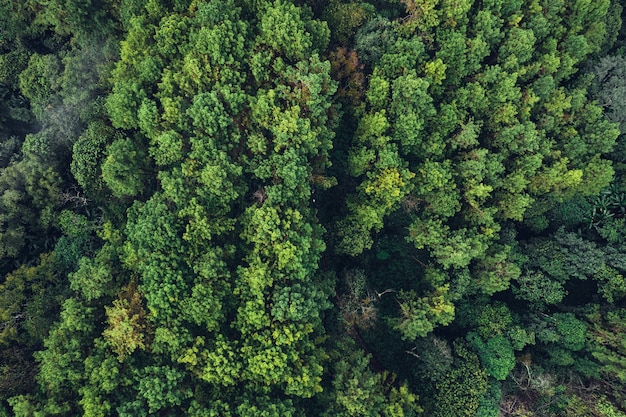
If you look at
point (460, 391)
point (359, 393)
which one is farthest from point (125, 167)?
point (460, 391)

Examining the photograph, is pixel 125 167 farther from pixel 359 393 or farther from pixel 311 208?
pixel 359 393

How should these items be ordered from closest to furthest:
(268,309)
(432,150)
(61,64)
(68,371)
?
(68,371) → (268,309) → (432,150) → (61,64)

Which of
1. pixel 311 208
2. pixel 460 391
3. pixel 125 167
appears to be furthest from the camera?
pixel 460 391

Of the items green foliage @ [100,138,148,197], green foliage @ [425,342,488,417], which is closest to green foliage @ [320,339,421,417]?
green foliage @ [425,342,488,417]

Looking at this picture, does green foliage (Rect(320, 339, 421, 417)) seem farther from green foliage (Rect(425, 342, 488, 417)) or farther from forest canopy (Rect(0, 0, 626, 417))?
green foliage (Rect(425, 342, 488, 417))

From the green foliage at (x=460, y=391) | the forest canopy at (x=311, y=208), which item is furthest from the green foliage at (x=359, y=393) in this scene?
the green foliage at (x=460, y=391)

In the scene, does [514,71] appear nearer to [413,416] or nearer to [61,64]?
[413,416]

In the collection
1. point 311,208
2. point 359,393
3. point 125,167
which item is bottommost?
point 359,393

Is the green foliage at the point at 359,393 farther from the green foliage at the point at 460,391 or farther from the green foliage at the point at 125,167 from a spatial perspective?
the green foliage at the point at 125,167

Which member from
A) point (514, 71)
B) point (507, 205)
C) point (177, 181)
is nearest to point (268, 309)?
point (177, 181)
